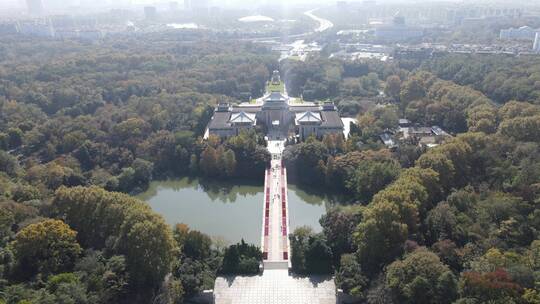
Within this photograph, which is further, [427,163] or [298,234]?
[427,163]

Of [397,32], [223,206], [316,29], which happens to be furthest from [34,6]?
[223,206]

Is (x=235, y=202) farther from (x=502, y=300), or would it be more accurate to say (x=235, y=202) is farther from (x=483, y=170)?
(x=502, y=300)

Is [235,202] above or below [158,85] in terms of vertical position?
below

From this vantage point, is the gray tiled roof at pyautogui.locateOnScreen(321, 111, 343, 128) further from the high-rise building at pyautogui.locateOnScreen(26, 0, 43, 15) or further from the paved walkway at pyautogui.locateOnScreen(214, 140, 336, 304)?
the high-rise building at pyautogui.locateOnScreen(26, 0, 43, 15)

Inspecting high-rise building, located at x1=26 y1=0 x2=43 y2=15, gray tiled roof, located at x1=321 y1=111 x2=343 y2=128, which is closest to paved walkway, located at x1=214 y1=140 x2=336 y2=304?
gray tiled roof, located at x1=321 y1=111 x2=343 y2=128

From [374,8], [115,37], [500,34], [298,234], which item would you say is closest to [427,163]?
[298,234]
